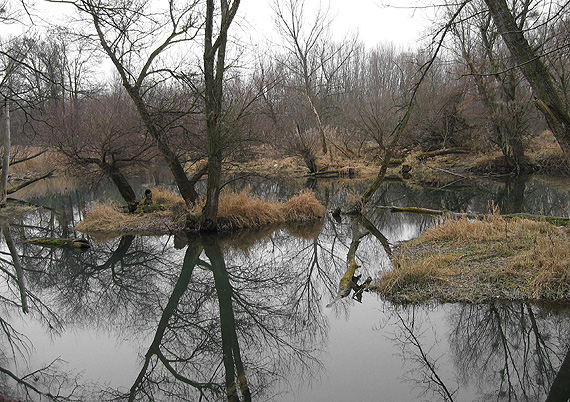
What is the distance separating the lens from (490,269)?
24.3 feet

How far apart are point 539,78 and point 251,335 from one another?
5.64 m

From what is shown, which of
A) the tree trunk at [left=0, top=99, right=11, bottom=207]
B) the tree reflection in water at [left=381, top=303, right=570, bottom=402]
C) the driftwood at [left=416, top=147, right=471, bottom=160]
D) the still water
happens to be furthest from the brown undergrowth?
the driftwood at [left=416, top=147, right=471, bottom=160]

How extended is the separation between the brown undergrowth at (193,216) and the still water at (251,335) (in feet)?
6.23

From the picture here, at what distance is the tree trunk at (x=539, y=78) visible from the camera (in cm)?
684

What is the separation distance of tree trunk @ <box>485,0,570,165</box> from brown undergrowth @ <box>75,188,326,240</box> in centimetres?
833

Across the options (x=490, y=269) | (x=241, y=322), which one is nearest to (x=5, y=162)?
(x=241, y=322)

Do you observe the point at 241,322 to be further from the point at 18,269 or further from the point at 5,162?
the point at 5,162

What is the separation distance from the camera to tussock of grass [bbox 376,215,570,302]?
661 cm

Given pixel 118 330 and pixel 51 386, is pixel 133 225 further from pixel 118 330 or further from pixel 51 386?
pixel 51 386

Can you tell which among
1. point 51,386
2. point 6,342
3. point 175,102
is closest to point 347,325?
point 51,386

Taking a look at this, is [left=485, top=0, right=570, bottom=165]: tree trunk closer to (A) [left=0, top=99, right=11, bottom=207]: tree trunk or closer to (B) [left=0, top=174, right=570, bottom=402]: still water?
(B) [left=0, top=174, right=570, bottom=402]: still water

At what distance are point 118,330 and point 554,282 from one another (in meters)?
6.38

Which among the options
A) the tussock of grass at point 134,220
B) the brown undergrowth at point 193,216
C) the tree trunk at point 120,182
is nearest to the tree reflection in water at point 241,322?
the brown undergrowth at point 193,216

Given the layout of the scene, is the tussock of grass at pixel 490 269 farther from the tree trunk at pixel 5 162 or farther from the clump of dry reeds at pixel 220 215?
the tree trunk at pixel 5 162
